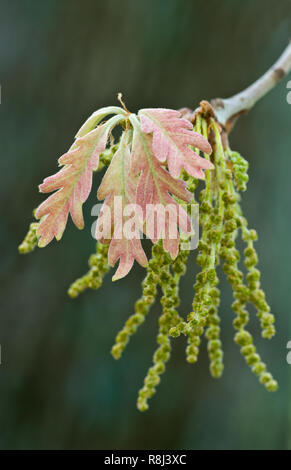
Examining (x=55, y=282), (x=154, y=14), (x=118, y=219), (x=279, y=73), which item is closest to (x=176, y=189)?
(x=118, y=219)

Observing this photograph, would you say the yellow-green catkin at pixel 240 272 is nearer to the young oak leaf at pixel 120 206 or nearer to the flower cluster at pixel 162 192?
the flower cluster at pixel 162 192

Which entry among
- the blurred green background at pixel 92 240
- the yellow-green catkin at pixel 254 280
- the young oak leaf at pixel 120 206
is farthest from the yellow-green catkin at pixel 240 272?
the blurred green background at pixel 92 240

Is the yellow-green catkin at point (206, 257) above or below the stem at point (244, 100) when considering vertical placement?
below

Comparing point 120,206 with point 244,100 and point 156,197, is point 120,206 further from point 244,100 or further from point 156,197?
point 244,100

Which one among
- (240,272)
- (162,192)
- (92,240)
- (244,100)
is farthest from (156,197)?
(92,240)

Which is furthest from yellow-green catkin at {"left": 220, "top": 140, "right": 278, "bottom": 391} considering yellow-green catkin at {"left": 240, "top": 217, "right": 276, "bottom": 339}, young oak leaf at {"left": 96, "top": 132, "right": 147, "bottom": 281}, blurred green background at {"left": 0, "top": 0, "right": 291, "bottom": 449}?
blurred green background at {"left": 0, "top": 0, "right": 291, "bottom": 449}

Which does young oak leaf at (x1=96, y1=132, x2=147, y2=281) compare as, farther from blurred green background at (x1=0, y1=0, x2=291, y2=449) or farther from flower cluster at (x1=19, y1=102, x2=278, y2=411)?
blurred green background at (x1=0, y1=0, x2=291, y2=449)

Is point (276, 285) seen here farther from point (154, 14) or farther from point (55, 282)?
point (154, 14)
